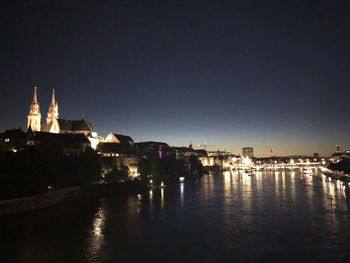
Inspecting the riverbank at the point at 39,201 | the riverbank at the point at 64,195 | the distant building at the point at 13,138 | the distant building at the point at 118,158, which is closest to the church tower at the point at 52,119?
the distant building at the point at 118,158

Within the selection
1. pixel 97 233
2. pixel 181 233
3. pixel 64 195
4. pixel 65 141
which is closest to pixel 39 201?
pixel 64 195

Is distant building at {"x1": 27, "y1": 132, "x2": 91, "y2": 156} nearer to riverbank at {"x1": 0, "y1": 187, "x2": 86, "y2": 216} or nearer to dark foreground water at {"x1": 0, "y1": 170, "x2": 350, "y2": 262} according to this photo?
riverbank at {"x1": 0, "y1": 187, "x2": 86, "y2": 216}

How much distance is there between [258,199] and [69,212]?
768 inches

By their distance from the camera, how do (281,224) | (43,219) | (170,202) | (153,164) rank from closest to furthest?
1. (281,224)
2. (43,219)
3. (170,202)
4. (153,164)

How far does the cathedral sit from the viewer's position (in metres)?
63.6

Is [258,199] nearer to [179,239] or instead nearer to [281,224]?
[281,224]

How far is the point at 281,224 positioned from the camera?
24.3 meters

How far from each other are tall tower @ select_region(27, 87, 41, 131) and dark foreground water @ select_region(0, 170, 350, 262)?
33.6 meters

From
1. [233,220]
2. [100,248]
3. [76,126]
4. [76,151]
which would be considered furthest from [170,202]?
[76,126]

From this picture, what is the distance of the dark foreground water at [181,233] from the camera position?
56.5 ft

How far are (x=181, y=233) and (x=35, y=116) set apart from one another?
4954 centimetres

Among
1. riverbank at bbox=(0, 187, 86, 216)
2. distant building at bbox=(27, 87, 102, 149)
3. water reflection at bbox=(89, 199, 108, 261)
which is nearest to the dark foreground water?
water reflection at bbox=(89, 199, 108, 261)

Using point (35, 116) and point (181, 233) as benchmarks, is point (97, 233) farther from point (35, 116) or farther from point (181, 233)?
point (35, 116)

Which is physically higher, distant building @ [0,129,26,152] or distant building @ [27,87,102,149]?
distant building @ [27,87,102,149]
